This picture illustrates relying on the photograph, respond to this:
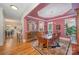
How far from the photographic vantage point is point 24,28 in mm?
2205

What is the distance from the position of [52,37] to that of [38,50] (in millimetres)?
330

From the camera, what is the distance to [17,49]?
2.22 meters

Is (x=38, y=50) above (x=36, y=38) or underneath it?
underneath

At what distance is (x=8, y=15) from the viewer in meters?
2.22

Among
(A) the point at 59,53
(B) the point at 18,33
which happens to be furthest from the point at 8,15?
(A) the point at 59,53

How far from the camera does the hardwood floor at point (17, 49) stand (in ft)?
7.20

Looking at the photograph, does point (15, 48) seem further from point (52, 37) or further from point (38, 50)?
point (52, 37)

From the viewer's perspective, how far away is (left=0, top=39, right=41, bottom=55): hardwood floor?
2195mm

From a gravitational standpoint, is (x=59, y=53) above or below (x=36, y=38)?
below
